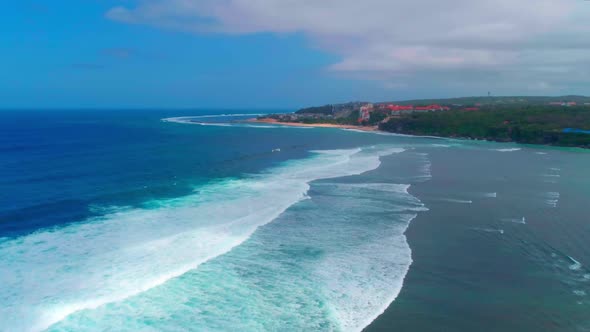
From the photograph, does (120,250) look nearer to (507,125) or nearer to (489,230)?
(489,230)

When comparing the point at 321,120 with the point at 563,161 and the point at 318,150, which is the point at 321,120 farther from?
the point at 563,161

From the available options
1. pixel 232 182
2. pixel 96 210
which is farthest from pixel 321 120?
pixel 96 210

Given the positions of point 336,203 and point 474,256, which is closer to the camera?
point 474,256

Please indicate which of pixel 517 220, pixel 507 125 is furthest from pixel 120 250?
pixel 507 125

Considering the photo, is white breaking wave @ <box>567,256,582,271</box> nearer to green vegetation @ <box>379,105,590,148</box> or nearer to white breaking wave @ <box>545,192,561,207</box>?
white breaking wave @ <box>545,192,561,207</box>

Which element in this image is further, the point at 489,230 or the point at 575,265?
the point at 489,230

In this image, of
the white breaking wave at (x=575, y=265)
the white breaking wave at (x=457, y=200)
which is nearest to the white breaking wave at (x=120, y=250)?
the white breaking wave at (x=457, y=200)

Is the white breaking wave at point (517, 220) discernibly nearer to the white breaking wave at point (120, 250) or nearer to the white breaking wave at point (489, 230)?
the white breaking wave at point (489, 230)
